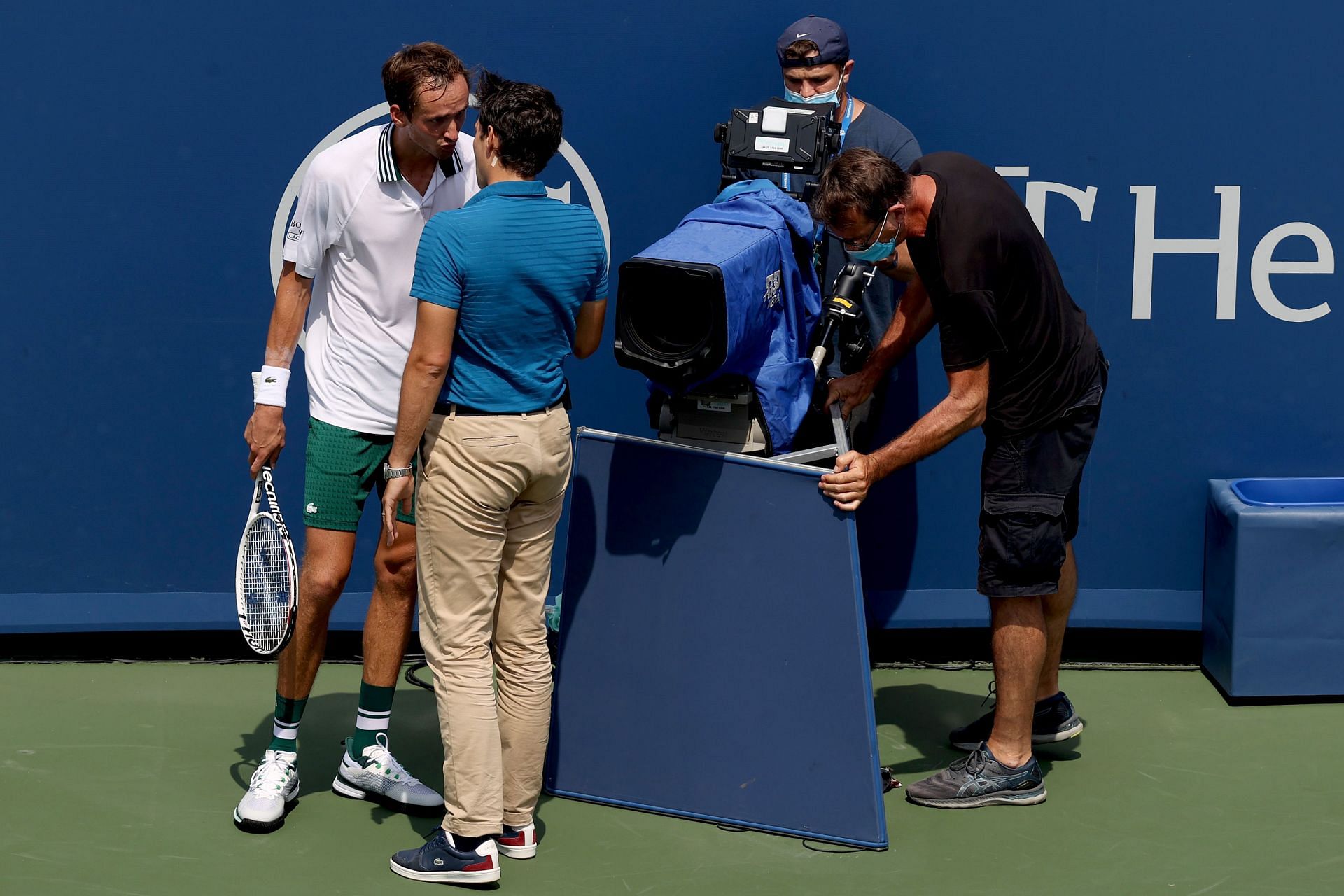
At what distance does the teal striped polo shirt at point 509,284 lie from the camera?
343cm

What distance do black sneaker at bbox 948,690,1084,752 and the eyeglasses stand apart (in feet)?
4.94

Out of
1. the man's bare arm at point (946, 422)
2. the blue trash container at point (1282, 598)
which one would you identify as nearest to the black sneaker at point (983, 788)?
the man's bare arm at point (946, 422)

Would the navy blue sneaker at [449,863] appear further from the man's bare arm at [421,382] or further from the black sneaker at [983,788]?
the black sneaker at [983,788]

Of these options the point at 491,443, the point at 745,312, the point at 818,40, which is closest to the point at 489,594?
the point at 491,443

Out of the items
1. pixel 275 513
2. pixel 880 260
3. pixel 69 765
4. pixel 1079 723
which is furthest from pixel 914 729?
pixel 69 765

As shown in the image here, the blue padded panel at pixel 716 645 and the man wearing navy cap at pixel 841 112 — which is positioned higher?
the man wearing navy cap at pixel 841 112

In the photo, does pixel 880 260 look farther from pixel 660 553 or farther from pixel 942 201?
pixel 660 553

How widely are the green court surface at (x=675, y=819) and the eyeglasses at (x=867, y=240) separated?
4.86 feet

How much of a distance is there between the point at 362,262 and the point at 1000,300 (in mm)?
1613

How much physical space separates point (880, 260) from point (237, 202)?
2.10 m

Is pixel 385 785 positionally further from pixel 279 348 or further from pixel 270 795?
pixel 279 348

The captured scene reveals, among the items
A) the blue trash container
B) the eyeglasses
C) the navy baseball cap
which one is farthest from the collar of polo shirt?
the blue trash container

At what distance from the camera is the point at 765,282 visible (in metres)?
3.69

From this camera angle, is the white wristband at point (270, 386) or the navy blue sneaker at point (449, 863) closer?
the navy blue sneaker at point (449, 863)
